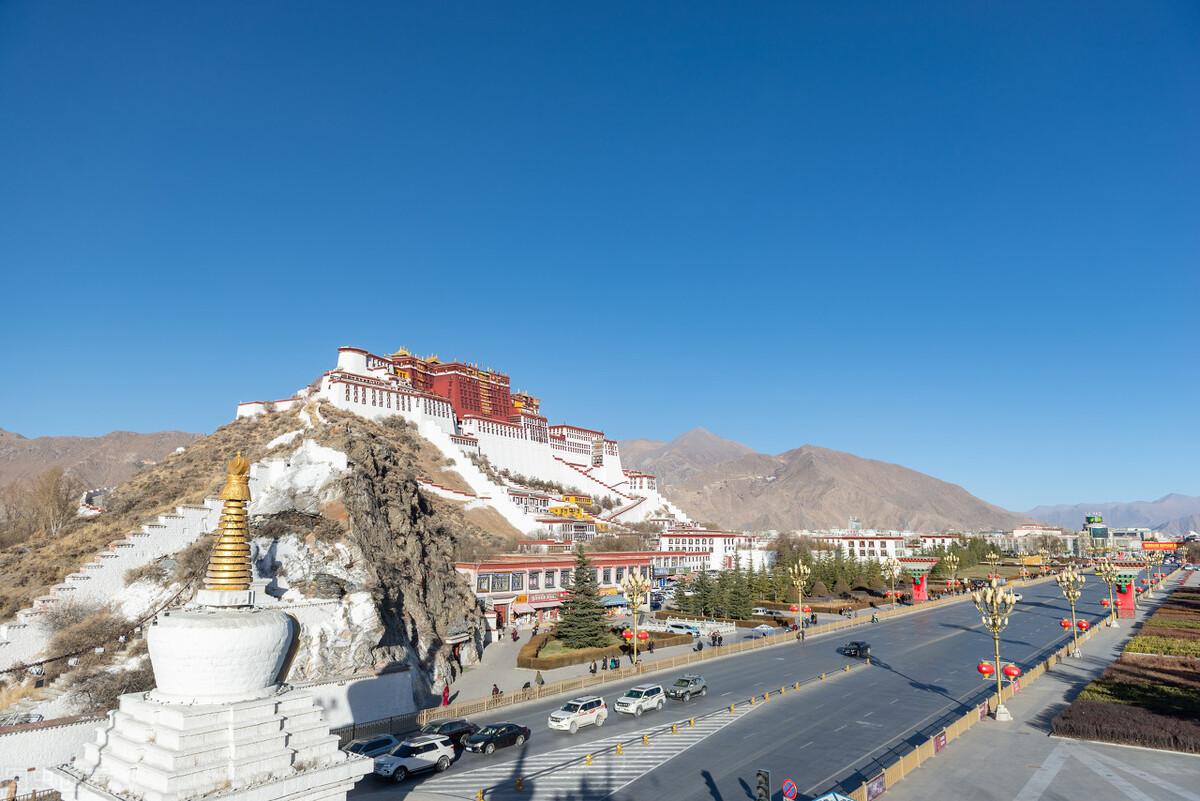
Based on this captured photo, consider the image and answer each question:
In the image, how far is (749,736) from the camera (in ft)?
84.9

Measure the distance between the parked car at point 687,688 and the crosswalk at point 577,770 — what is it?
4531 millimetres

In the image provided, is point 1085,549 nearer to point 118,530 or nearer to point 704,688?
point 704,688

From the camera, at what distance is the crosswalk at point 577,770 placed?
66.2 feet

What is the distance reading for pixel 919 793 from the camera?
19.5 m

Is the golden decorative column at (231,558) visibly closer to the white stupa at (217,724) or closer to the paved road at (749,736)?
the white stupa at (217,724)

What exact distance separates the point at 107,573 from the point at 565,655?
2273 cm

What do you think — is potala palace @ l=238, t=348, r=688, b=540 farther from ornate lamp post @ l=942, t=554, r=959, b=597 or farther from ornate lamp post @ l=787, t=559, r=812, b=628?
ornate lamp post @ l=942, t=554, r=959, b=597

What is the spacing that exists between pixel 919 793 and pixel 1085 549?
19569 cm

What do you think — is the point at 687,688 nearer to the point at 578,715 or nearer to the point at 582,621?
the point at 578,715

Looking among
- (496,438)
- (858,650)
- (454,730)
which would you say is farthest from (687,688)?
(496,438)

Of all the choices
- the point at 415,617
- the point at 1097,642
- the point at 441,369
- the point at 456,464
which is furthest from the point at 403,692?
the point at 441,369

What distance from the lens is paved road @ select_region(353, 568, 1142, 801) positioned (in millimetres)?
20797

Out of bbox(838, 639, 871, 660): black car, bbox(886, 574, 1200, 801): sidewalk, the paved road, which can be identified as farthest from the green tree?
bbox(886, 574, 1200, 801): sidewalk

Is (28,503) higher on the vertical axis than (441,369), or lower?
lower
